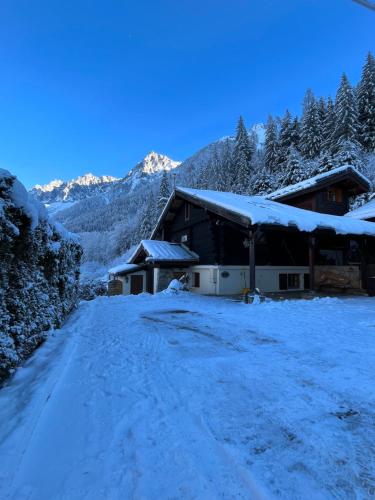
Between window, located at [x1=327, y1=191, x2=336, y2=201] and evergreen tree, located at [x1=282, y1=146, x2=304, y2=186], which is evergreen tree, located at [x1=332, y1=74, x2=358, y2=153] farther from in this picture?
window, located at [x1=327, y1=191, x2=336, y2=201]

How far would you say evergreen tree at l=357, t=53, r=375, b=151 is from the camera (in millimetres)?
41000

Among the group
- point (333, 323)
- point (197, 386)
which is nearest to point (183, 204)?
point (333, 323)

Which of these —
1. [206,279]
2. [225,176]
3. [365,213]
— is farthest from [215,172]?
[206,279]

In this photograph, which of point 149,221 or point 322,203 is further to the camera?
point 149,221

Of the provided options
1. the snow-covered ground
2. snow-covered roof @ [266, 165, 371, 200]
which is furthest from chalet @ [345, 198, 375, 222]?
the snow-covered ground

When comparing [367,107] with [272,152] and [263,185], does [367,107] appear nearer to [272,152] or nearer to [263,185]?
[272,152]

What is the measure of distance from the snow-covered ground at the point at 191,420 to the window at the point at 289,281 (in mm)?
12885

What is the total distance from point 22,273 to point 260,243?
1541cm

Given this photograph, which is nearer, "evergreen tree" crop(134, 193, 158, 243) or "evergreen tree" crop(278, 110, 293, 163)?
"evergreen tree" crop(278, 110, 293, 163)

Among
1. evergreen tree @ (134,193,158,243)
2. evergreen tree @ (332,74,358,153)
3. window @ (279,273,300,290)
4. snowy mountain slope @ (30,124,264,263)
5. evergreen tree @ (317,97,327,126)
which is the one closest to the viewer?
window @ (279,273,300,290)

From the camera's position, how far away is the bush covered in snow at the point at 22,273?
4.05 meters

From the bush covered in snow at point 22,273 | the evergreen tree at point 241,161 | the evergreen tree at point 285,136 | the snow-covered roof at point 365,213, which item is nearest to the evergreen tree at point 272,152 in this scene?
the evergreen tree at point 285,136

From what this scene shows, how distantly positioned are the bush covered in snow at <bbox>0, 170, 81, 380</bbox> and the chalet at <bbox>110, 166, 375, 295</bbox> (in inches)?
335

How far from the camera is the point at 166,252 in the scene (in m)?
20.1
